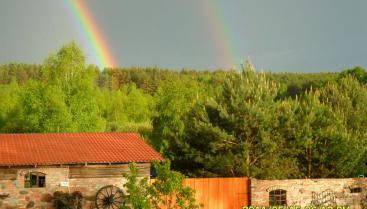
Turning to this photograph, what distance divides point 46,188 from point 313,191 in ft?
48.1

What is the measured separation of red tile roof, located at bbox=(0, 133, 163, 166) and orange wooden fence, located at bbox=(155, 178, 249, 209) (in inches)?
112

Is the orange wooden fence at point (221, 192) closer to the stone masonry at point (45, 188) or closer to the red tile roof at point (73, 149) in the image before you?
the red tile roof at point (73, 149)

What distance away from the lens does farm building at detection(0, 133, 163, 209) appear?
27406 millimetres

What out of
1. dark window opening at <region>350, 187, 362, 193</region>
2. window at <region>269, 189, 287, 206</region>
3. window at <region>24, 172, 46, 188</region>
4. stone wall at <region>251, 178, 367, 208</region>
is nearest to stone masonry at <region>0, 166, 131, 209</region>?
window at <region>24, 172, 46, 188</region>

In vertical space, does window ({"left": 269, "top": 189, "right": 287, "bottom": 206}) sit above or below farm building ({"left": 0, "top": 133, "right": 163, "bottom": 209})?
below

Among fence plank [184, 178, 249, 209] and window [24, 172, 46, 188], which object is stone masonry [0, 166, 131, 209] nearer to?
window [24, 172, 46, 188]

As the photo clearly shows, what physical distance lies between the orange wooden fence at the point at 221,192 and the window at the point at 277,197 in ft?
4.34

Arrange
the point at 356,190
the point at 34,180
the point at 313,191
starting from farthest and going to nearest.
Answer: the point at 356,190, the point at 313,191, the point at 34,180

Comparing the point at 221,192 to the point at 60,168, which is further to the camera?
the point at 221,192

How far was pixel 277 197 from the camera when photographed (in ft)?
101

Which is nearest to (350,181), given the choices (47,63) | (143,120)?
(47,63)

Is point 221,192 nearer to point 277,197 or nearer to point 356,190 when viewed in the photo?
point 277,197

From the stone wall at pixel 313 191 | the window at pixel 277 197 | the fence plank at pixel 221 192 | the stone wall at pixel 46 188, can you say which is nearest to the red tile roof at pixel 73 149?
the stone wall at pixel 46 188

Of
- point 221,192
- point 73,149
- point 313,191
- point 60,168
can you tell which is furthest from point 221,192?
point 60,168
